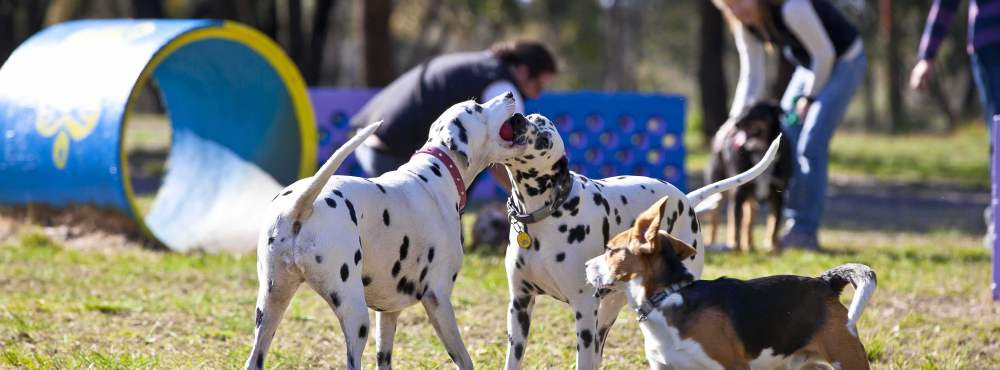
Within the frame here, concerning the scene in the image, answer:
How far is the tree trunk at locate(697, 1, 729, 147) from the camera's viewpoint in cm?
2206

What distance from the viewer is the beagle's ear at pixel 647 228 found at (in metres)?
4.30

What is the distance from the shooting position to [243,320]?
6723 mm

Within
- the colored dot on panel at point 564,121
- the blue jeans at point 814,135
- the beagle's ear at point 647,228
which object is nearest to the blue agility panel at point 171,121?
the blue jeans at point 814,135

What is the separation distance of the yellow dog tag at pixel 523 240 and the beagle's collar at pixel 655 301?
2.29 feet

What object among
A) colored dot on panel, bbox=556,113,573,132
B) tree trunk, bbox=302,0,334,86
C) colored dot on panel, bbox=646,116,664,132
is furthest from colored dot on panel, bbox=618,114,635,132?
tree trunk, bbox=302,0,334,86

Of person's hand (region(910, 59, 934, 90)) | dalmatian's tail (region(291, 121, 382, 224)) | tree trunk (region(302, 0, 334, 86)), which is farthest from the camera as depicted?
tree trunk (region(302, 0, 334, 86))

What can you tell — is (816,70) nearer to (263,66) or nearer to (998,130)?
(998,130)

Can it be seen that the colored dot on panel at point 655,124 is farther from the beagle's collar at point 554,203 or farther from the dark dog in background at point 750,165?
the beagle's collar at point 554,203

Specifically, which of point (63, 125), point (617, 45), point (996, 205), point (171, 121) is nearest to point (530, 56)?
point (996, 205)

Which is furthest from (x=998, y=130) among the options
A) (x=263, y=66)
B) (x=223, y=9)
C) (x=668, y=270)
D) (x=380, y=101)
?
(x=223, y=9)

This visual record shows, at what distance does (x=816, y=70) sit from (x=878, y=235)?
2944 mm

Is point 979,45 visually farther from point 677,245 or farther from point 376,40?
point 376,40

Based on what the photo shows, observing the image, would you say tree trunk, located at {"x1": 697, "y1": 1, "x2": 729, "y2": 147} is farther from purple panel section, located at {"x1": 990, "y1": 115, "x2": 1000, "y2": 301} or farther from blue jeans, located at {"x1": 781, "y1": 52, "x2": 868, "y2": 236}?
purple panel section, located at {"x1": 990, "y1": 115, "x2": 1000, "y2": 301}

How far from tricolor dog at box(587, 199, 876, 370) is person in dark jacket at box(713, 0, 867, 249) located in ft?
15.9
